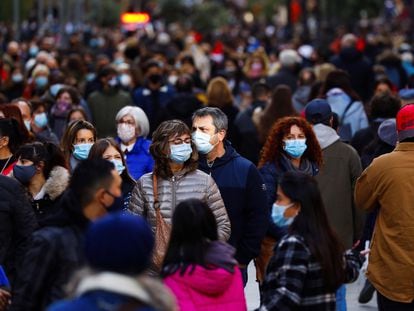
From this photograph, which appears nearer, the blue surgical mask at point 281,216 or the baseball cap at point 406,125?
the blue surgical mask at point 281,216

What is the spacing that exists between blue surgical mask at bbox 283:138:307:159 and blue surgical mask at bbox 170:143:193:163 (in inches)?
37.3

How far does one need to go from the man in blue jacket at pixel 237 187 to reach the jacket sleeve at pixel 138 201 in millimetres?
628

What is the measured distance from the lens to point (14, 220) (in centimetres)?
767

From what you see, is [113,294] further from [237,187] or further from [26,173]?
[237,187]

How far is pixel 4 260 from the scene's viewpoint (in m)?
7.71

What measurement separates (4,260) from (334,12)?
46944 millimetres

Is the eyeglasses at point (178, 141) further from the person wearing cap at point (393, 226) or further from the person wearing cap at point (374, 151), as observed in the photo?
the person wearing cap at point (374, 151)

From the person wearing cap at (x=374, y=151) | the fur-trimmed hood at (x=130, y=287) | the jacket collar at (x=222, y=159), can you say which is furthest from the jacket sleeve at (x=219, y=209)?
the fur-trimmed hood at (x=130, y=287)

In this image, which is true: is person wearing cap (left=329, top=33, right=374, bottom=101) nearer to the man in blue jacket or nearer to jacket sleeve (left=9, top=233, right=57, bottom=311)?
the man in blue jacket

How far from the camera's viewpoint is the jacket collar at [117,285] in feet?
14.8

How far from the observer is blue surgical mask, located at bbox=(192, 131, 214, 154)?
352 inches

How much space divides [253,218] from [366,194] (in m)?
0.91

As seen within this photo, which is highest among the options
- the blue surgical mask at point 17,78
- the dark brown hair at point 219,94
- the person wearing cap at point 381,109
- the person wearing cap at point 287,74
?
the person wearing cap at point 381,109

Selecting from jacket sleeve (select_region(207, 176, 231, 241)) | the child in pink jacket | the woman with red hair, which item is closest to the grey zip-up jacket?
jacket sleeve (select_region(207, 176, 231, 241))
